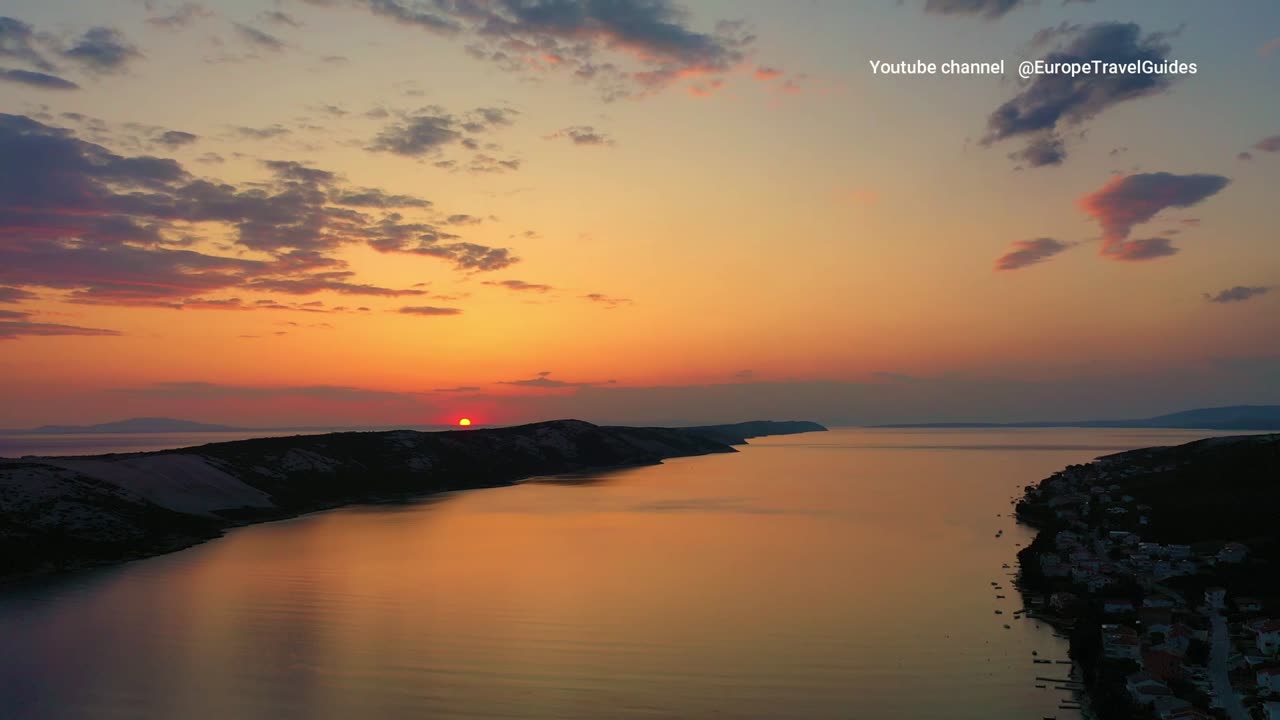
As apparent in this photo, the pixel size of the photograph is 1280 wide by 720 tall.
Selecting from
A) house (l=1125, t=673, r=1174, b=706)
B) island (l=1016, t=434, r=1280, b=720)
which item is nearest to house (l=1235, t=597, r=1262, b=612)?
island (l=1016, t=434, r=1280, b=720)

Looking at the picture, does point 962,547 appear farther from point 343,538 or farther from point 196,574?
point 196,574

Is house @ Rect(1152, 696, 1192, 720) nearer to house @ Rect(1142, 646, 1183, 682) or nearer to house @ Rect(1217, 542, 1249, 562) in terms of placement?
house @ Rect(1142, 646, 1183, 682)

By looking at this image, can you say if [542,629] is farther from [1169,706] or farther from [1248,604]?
[1248,604]

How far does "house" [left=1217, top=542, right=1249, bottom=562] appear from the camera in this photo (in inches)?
2965

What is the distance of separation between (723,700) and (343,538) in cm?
6859

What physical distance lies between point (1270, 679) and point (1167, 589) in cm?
2811

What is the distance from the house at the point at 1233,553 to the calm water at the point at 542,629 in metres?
17.7

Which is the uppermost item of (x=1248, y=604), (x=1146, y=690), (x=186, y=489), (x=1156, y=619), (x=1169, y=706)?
(x=186, y=489)

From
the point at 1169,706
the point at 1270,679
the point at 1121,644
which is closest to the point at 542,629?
the point at 1121,644

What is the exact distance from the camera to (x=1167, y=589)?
6762 cm

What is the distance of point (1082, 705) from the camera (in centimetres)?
4034

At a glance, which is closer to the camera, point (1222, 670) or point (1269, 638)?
point (1222, 670)

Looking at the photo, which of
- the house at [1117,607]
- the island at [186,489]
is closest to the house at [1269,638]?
the house at [1117,607]

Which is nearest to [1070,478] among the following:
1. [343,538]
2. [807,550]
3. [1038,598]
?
[807,550]
